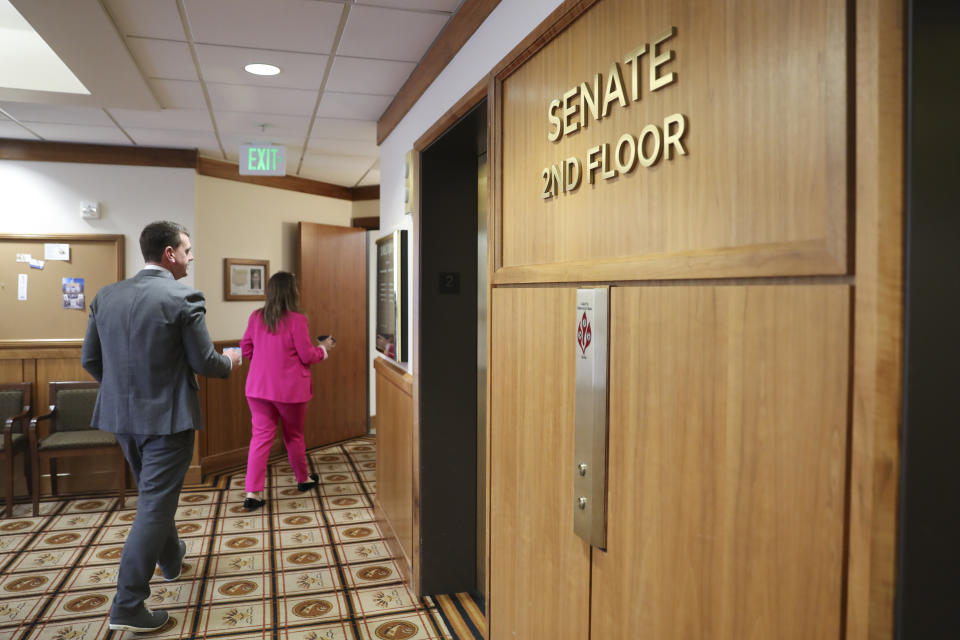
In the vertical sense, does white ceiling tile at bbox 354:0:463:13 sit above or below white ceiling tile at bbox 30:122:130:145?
below

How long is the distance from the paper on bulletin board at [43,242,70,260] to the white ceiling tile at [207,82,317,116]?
2.01 metres

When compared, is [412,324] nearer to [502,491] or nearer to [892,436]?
[502,491]

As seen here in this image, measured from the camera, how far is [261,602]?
10.2ft

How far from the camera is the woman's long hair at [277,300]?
177 inches

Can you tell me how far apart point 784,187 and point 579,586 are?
1.13 meters

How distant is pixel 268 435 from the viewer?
4.56 meters

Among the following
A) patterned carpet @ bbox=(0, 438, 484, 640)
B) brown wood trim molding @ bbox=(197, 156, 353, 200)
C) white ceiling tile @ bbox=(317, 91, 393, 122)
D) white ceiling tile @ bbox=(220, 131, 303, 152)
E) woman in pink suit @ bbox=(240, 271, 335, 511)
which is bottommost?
patterned carpet @ bbox=(0, 438, 484, 640)

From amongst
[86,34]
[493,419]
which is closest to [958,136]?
[493,419]

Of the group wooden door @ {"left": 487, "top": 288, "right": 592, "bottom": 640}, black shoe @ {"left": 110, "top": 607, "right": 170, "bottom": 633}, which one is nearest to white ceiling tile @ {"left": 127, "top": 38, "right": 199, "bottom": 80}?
wooden door @ {"left": 487, "top": 288, "right": 592, "bottom": 640}

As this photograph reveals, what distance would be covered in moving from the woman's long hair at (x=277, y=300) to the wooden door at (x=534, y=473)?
270 cm

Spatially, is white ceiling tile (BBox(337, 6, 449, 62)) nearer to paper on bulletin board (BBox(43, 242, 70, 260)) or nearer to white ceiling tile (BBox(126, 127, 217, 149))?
white ceiling tile (BBox(126, 127, 217, 149))

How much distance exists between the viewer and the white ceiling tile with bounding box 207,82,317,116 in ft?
12.0

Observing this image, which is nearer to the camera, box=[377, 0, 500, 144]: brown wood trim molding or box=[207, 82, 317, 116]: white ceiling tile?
box=[377, 0, 500, 144]: brown wood trim molding

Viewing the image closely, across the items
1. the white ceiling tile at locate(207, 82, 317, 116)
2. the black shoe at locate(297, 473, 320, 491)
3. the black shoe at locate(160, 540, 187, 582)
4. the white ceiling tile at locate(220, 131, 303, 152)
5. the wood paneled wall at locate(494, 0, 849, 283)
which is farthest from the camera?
the black shoe at locate(297, 473, 320, 491)
